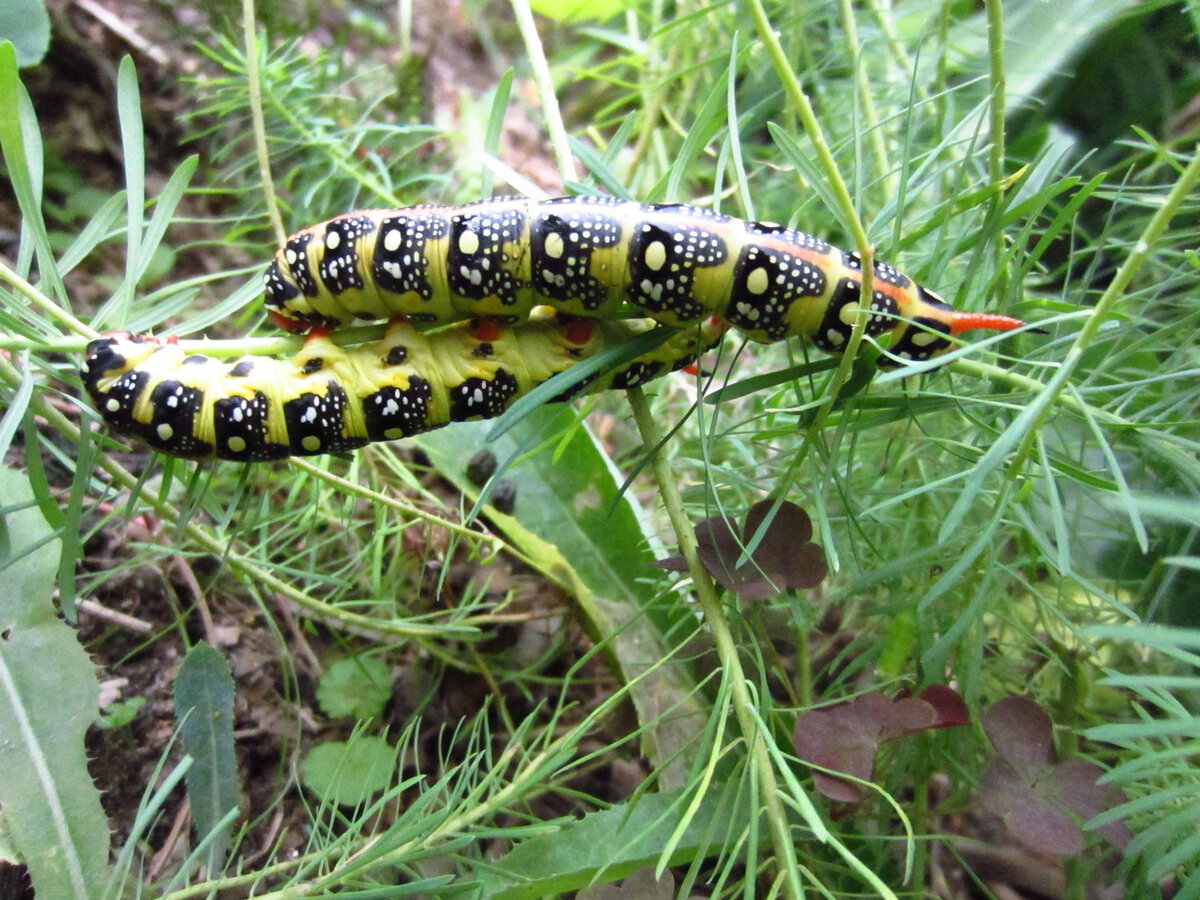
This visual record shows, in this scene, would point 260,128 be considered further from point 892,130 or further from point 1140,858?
point 1140,858

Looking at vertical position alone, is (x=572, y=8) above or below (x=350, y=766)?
above

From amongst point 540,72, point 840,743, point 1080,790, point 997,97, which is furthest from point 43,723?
point 997,97

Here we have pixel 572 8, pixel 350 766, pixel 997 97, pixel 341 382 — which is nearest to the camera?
pixel 997 97

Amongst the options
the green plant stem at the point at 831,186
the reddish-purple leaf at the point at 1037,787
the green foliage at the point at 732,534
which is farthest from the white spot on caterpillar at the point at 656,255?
the reddish-purple leaf at the point at 1037,787

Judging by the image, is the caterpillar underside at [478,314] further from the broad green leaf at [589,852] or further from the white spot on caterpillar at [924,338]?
the broad green leaf at [589,852]

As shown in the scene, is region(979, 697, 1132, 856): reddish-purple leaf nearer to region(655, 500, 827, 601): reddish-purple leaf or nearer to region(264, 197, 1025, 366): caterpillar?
region(655, 500, 827, 601): reddish-purple leaf

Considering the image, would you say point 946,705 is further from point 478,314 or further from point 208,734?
point 208,734
